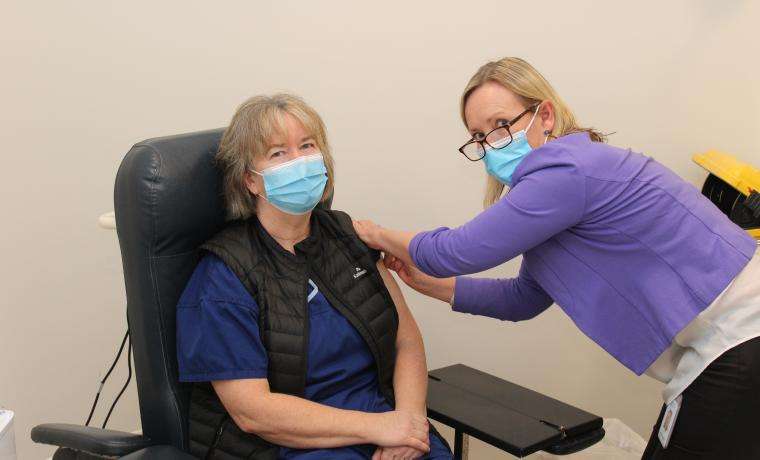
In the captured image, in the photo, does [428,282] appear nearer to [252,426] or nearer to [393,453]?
[393,453]

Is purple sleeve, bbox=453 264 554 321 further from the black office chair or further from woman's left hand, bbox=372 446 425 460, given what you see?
woman's left hand, bbox=372 446 425 460

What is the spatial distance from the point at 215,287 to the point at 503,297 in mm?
738

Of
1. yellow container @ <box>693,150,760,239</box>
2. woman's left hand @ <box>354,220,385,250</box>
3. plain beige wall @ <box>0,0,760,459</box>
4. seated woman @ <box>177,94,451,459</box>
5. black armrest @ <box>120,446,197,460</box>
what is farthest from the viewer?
yellow container @ <box>693,150,760,239</box>

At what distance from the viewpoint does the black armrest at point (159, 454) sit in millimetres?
1539

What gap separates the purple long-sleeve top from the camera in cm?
156

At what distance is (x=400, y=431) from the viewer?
1.72m

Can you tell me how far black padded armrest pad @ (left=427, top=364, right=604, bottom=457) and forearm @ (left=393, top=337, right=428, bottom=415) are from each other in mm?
81

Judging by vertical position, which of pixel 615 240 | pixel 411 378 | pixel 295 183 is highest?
pixel 295 183

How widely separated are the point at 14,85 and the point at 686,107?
222 cm

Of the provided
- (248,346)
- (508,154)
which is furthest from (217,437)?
(508,154)

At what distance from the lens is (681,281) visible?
157 centimetres

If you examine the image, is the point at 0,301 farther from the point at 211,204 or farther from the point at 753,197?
the point at 753,197

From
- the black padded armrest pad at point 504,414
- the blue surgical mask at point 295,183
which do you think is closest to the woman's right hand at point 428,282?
the black padded armrest pad at point 504,414

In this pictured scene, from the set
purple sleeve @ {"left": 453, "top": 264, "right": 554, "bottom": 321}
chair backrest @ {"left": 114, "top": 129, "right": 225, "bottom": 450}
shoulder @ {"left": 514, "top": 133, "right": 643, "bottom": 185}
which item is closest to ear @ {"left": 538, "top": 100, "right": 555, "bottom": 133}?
shoulder @ {"left": 514, "top": 133, "right": 643, "bottom": 185}
